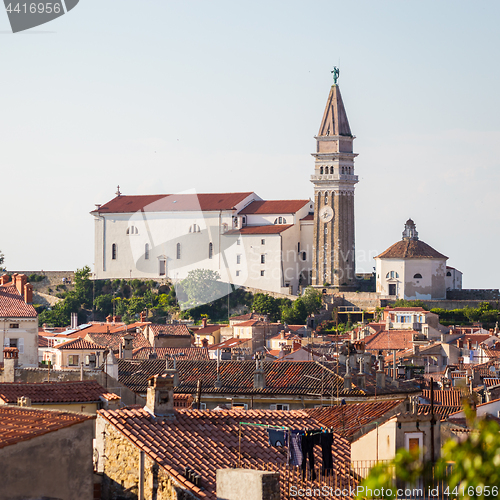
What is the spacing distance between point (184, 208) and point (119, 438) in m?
98.8

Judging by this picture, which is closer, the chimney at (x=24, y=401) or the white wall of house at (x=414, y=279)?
the chimney at (x=24, y=401)

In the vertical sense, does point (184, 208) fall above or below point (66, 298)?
above

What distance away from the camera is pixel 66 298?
10644 centimetres

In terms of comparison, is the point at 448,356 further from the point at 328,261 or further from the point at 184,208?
the point at 184,208

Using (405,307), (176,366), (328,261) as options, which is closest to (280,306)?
(328,261)

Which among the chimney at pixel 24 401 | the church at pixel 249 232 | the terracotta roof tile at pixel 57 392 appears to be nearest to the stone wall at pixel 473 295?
the church at pixel 249 232

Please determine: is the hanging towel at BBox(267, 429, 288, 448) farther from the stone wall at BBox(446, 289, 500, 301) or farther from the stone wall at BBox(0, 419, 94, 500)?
the stone wall at BBox(446, 289, 500, 301)

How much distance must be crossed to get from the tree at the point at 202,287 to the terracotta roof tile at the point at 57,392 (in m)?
84.5

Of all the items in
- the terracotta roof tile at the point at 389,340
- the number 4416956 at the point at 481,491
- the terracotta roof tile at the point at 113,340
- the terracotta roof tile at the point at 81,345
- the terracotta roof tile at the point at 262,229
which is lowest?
the terracotta roof tile at the point at 389,340

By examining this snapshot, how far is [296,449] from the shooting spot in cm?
1220

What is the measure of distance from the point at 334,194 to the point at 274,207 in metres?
7.88

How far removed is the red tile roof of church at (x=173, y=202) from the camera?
359ft

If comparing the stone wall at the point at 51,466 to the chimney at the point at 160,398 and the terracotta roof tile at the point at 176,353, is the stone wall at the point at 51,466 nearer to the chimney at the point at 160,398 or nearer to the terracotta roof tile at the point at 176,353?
the chimney at the point at 160,398

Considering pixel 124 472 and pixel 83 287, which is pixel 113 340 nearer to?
pixel 124 472
